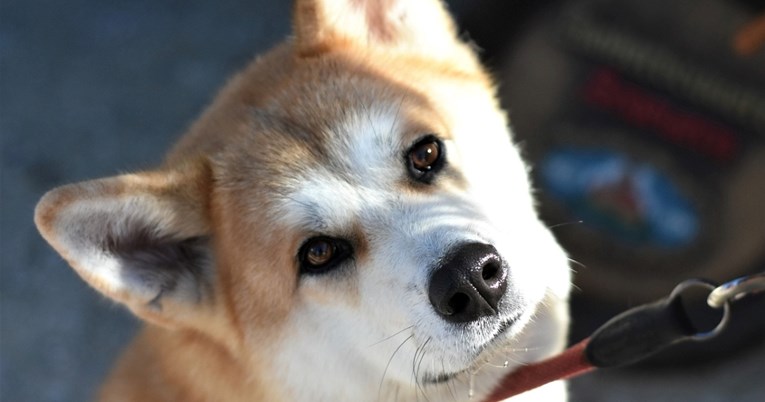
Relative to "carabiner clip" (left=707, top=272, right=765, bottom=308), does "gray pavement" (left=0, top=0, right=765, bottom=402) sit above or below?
below

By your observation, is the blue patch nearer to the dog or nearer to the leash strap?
the dog

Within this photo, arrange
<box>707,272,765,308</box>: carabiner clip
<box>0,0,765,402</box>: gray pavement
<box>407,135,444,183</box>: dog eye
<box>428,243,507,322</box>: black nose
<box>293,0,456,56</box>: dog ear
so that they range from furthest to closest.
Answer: <box>0,0,765,402</box>: gray pavement → <box>293,0,456,56</box>: dog ear → <box>407,135,444,183</box>: dog eye → <box>428,243,507,322</box>: black nose → <box>707,272,765,308</box>: carabiner clip

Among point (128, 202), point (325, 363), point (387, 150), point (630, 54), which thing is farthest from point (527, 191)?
point (630, 54)

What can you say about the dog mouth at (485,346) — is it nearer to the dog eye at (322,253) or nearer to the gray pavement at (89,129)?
the dog eye at (322,253)

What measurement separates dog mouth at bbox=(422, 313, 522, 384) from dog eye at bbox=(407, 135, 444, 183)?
40cm

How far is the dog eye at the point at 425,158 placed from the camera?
86.1 inches

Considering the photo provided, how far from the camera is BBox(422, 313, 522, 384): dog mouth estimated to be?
204 cm

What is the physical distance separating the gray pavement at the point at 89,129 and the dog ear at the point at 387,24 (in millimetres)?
1591

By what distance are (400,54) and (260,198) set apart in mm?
658

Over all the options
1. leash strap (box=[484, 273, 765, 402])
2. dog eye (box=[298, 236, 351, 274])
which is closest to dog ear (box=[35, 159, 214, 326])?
dog eye (box=[298, 236, 351, 274])

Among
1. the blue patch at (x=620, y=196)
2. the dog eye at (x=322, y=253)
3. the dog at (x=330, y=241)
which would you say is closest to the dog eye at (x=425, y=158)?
the dog at (x=330, y=241)

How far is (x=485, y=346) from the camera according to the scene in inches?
80.6

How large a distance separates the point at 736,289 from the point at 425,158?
0.79 metres

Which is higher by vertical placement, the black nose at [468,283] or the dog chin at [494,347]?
the black nose at [468,283]
